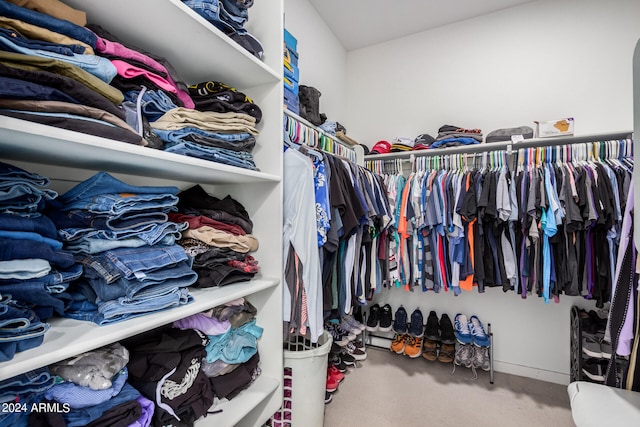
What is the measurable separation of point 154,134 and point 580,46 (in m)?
3.01

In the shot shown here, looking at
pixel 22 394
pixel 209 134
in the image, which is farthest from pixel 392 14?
pixel 22 394

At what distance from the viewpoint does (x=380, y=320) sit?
2.64 m

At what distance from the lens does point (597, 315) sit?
2.01 m

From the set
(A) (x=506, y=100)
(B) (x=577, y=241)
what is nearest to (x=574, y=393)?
(B) (x=577, y=241)

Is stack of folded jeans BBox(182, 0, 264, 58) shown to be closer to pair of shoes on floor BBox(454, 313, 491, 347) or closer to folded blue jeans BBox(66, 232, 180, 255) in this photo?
folded blue jeans BBox(66, 232, 180, 255)

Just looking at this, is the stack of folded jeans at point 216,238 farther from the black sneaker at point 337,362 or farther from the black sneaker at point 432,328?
the black sneaker at point 432,328

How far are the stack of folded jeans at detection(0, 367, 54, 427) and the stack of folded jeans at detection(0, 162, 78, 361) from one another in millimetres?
90

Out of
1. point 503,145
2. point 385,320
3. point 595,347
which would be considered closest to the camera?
point 595,347

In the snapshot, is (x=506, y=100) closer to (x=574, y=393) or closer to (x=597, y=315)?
(x=597, y=315)

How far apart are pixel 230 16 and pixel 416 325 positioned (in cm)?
255

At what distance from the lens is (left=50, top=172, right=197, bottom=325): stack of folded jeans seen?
755 millimetres

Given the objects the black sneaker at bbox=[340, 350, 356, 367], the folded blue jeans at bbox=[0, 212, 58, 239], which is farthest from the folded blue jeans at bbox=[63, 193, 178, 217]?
the black sneaker at bbox=[340, 350, 356, 367]

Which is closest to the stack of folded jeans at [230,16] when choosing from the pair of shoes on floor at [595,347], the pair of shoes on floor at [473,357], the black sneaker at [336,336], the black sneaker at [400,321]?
the black sneaker at [336,336]

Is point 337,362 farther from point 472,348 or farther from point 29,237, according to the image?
point 29,237
